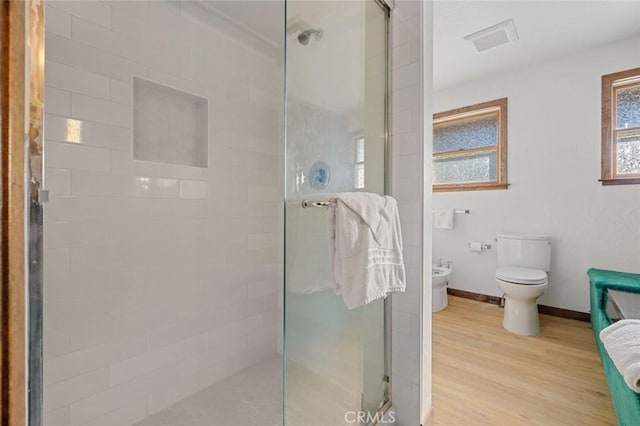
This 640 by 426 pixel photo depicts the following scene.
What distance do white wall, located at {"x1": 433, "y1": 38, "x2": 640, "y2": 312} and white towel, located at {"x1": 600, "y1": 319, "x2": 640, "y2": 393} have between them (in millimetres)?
1848

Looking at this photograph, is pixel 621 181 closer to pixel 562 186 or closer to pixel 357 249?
pixel 562 186

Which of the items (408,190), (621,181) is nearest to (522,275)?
(621,181)

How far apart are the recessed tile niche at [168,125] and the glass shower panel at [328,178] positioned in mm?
994

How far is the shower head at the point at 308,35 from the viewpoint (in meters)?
1.05

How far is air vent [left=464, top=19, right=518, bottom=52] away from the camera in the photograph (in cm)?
218

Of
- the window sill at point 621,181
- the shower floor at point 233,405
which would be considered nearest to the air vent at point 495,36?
the window sill at point 621,181

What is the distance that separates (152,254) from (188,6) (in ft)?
4.72

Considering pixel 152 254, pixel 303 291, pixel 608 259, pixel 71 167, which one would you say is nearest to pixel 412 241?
pixel 303 291

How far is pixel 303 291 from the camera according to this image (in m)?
1.07

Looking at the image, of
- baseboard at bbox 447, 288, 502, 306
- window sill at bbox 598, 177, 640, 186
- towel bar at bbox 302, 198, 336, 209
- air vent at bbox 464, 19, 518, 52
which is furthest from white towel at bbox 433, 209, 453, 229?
towel bar at bbox 302, 198, 336, 209

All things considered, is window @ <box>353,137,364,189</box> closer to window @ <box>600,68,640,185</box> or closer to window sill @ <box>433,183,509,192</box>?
window sill @ <box>433,183,509,192</box>

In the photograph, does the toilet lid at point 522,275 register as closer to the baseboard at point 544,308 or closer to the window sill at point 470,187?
the baseboard at point 544,308

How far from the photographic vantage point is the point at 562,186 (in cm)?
263

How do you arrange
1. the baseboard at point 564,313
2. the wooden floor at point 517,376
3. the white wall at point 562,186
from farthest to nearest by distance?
1. the baseboard at point 564,313
2. the white wall at point 562,186
3. the wooden floor at point 517,376
